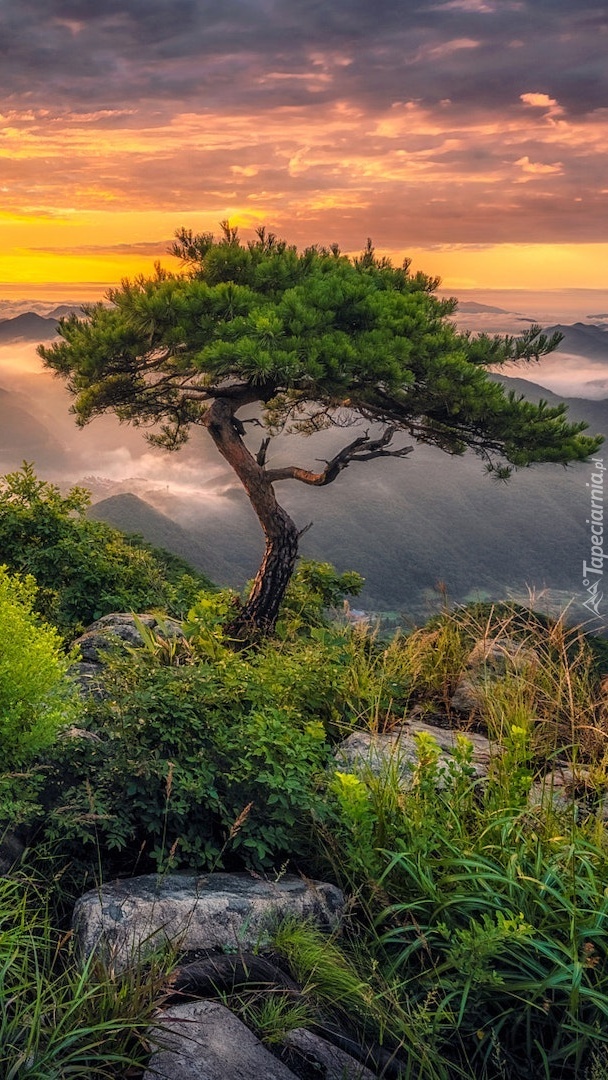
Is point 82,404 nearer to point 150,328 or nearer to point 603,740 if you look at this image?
point 150,328

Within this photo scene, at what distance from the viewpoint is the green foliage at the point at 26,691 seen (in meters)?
3.59

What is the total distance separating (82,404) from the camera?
8789 millimetres

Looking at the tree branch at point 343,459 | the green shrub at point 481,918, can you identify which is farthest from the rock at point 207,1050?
the tree branch at point 343,459

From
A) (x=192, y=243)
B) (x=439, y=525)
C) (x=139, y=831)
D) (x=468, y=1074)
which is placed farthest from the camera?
(x=439, y=525)

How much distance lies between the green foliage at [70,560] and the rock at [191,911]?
A: 4.90 metres

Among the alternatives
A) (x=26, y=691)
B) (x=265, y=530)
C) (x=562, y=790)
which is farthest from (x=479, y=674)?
(x=26, y=691)

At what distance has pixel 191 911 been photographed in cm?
294

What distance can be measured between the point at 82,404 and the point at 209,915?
6414mm

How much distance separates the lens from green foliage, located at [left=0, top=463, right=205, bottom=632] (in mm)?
8391

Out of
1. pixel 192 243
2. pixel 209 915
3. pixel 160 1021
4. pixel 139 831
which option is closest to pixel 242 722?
pixel 139 831

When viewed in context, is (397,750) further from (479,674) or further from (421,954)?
(479,674)

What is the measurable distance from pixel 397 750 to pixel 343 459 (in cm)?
495

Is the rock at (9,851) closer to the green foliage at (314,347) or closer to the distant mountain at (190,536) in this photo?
the green foliage at (314,347)

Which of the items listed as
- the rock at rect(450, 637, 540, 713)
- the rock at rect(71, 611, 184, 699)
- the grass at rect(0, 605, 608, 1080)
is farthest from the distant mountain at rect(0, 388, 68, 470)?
the grass at rect(0, 605, 608, 1080)
